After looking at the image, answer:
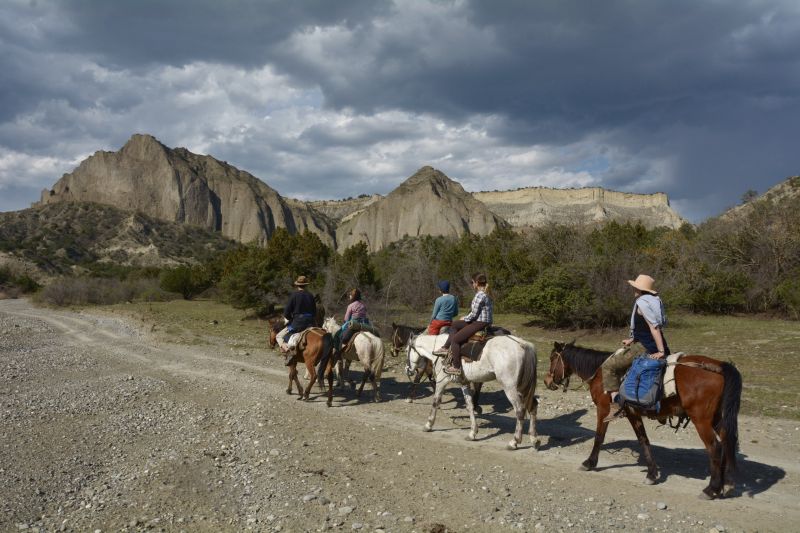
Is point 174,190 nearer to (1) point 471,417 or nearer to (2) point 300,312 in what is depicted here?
(2) point 300,312

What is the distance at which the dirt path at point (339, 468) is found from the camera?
232 inches

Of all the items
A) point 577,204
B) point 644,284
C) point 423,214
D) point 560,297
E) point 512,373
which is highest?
point 577,204

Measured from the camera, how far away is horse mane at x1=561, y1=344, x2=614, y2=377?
8000mm

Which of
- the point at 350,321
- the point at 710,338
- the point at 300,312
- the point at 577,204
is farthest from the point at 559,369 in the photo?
the point at 577,204

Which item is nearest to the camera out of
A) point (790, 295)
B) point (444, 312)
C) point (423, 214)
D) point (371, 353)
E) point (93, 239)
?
point (444, 312)

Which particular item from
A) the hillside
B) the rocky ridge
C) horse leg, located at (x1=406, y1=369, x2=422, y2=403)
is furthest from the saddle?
the rocky ridge

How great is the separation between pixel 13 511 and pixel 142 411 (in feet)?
15.3

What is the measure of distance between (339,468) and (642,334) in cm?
463

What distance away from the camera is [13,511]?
19.7ft

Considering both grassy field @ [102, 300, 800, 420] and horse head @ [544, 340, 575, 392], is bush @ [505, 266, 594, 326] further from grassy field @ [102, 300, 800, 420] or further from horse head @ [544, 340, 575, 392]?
horse head @ [544, 340, 575, 392]

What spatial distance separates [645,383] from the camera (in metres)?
6.85

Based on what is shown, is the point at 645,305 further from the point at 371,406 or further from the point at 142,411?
the point at 142,411

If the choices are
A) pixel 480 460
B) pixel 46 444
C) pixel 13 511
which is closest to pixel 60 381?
pixel 46 444

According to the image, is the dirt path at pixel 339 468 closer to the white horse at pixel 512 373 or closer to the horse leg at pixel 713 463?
the horse leg at pixel 713 463
